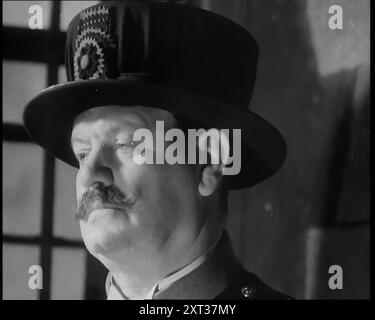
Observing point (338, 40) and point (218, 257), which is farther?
point (338, 40)

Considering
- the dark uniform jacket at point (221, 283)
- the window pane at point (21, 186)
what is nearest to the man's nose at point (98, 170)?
the window pane at point (21, 186)

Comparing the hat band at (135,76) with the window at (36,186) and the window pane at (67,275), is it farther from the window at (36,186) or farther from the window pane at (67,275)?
the window pane at (67,275)

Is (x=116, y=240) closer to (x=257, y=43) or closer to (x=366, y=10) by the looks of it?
(x=257, y=43)

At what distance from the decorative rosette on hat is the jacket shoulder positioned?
1.75 ft

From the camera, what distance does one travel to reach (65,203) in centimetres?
189

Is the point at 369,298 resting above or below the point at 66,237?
below

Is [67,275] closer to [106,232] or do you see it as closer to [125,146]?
[106,232]

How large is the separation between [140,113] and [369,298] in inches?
26.5

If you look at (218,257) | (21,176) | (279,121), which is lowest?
(218,257)

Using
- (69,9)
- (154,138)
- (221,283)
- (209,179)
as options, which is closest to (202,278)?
(221,283)

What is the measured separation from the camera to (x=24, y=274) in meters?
1.90

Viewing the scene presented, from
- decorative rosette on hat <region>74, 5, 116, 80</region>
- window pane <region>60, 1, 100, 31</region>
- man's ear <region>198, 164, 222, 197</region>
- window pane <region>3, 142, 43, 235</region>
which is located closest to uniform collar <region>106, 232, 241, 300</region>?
man's ear <region>198, 164, 222, 197</region>

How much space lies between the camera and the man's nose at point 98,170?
1780mm
